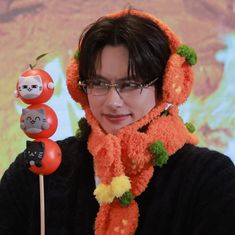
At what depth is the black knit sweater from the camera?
3.36 feet

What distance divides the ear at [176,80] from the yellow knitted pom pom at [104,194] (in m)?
0.23

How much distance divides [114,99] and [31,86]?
177mm

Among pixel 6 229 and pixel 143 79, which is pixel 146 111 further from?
pixel 6 229

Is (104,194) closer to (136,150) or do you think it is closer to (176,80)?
(136,150)

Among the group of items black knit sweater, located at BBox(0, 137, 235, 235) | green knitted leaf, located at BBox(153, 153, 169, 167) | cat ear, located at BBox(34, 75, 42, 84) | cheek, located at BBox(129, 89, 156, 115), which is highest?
cat ear, located at BBox(34, 75, 42, 84)

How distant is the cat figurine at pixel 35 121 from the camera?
104cm

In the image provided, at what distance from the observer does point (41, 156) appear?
1.05 m

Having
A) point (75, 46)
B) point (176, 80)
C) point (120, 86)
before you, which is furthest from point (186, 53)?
point (75, 46)

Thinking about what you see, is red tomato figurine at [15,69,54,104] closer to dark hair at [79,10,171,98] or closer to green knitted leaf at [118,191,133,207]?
dark hair at [79,10,171,98]

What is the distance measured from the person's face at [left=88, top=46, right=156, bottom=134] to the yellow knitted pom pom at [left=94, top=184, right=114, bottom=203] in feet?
0.41

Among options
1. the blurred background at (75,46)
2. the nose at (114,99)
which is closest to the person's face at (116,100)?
the nose at (114,99)

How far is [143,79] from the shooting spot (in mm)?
1059

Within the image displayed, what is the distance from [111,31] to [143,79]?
0.42 feet

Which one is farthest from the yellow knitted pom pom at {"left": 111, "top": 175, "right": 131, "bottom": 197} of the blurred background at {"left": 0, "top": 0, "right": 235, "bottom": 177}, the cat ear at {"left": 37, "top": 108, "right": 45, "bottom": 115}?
the blurred background at {"left": 0, "top": 0, "right": 235, "bottom": 177}
